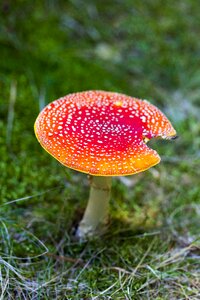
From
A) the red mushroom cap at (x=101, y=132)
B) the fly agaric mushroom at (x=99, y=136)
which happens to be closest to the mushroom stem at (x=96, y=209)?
the fly agaric mushroom at (x=99, y=136)

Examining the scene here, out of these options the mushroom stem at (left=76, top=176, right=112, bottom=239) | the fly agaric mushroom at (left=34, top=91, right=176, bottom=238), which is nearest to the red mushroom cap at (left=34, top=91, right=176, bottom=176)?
the fly agaric mushroom at (left=34, top=91, right=176, bottom=238)

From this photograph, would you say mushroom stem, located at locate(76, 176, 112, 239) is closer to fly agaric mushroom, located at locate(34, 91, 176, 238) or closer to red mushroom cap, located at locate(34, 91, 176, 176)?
fly agaric mushroom, located at locate(34, 91, 176, 238)

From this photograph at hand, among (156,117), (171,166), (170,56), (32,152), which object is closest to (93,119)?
(156,117)

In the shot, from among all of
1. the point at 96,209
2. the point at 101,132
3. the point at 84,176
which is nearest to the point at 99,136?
the point at 101,132

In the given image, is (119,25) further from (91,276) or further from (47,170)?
(91,276)

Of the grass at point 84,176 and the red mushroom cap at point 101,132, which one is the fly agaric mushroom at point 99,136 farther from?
the grass at point 84,176

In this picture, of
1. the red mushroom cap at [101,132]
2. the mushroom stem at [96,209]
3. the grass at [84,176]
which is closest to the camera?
the red mushroom cap at [101,132]

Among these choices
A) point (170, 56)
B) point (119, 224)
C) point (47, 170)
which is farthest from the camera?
point (170, 56)
